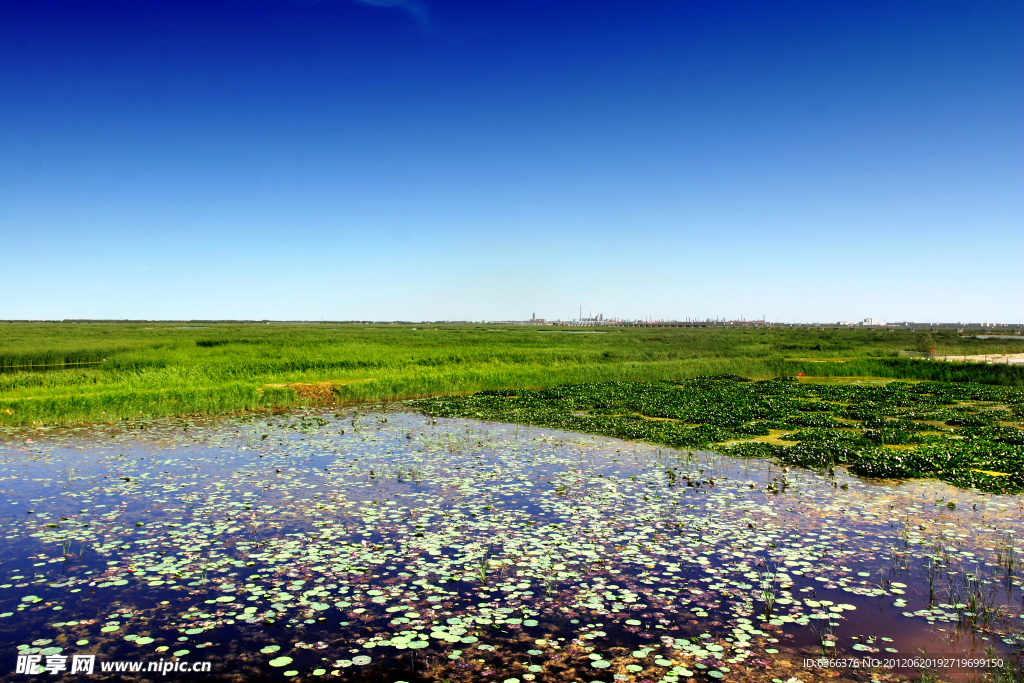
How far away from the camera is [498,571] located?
9688 mm

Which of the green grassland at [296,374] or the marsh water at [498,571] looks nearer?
the marsh water at [498,571]

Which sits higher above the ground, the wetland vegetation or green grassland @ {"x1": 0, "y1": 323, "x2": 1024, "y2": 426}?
green grassland @ {"x1": 0, "y1": 323, "x2": 1024, "y2": 426}

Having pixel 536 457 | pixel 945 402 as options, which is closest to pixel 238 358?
pixel 536 457

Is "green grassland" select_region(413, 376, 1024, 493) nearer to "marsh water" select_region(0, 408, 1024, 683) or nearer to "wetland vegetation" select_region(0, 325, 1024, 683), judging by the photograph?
"wetland vegetation" select_region(0, 325, 1024, 683)

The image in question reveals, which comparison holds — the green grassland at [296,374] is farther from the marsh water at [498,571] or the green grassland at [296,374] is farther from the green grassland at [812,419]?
the marsh water at [498,571]

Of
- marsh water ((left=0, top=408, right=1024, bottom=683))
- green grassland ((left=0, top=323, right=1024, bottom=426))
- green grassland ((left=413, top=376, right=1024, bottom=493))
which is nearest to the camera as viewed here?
marsh water ((left=0, top=408, right=1024, bottom=683))

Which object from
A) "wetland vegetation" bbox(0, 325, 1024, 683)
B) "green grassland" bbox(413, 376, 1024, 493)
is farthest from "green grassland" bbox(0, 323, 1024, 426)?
"green grassland" bbox(413, 376, 1024, 493)

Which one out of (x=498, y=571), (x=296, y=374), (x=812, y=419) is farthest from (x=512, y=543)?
(x=296, y=374)

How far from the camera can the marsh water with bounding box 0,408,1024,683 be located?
732 cm

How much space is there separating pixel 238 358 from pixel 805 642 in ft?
153

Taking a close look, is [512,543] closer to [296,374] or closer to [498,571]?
[498,571]

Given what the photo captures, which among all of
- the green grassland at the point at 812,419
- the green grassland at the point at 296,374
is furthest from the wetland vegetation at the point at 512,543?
the green grassland at the point at 296,374

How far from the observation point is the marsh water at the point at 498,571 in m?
7.32

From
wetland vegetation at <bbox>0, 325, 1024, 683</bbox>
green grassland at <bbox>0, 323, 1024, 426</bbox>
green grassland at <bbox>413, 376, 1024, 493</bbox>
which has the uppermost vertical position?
green grassland at <bbox>0, 323, 1024, 426</bbox>
